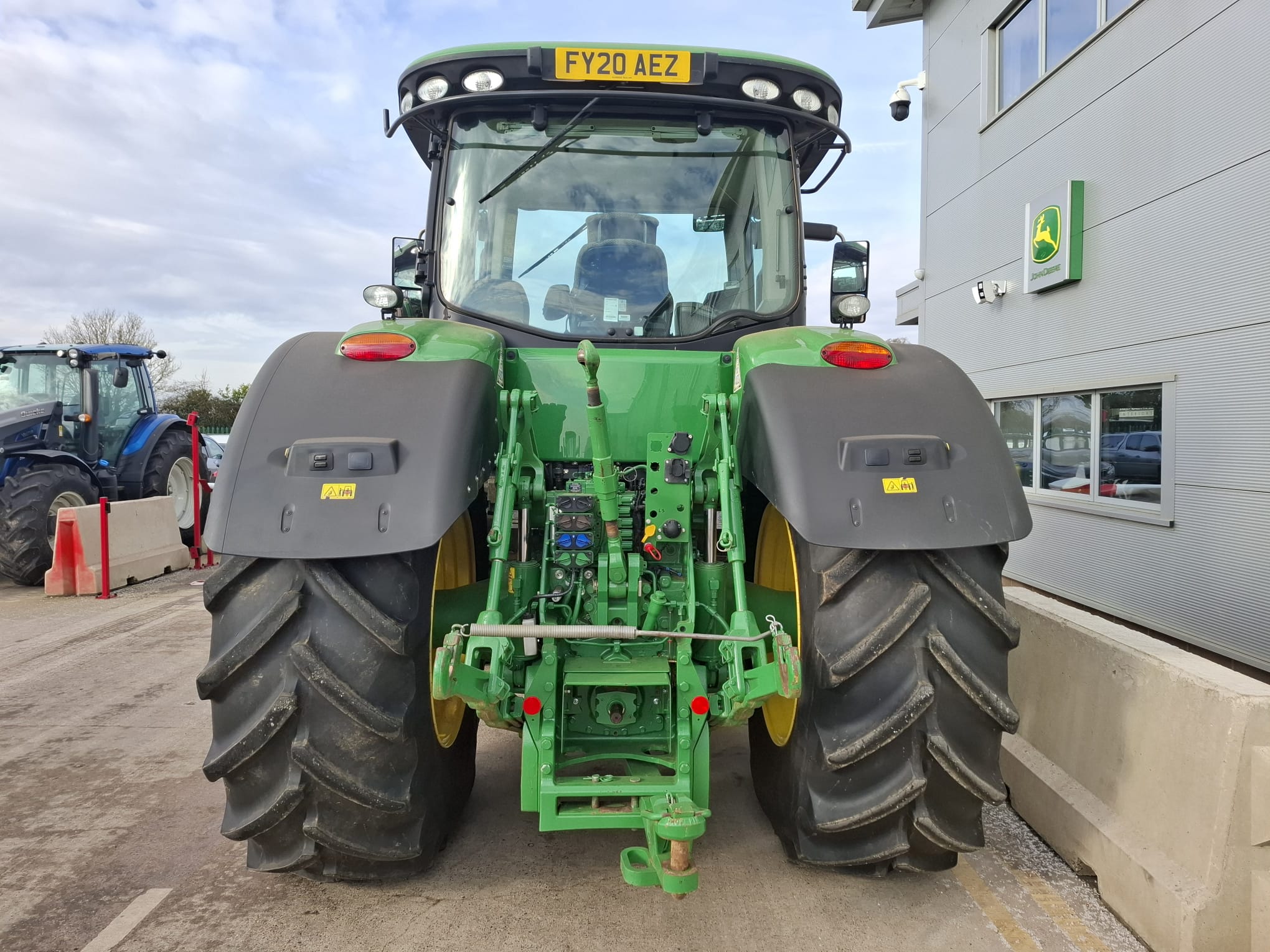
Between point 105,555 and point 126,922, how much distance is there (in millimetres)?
6702

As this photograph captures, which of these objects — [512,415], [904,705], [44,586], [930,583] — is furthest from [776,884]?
[44,586]

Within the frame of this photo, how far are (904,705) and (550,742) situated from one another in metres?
0.99

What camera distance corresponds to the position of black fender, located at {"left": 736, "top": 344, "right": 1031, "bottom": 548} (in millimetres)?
2227

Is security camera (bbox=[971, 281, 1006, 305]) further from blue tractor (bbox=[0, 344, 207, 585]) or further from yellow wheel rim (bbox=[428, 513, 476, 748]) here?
blue tractor (bbox=[0, 344, 207, 585])

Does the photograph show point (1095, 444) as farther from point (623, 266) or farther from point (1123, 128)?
point (623, 266)

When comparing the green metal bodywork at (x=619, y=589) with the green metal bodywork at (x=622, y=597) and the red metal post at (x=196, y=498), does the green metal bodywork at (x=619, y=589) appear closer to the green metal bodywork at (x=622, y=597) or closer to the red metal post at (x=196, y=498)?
the green metal bodywork at (x=622, y=597)

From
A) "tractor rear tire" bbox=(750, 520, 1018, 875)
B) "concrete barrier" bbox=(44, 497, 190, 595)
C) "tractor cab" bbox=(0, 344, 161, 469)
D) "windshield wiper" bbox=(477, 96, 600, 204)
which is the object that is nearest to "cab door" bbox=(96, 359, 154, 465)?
"tractor cab" bbox=(0, 344, 161, 469)

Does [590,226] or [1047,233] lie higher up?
[1047,233]

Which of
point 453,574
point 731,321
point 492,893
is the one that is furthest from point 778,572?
point 492,893

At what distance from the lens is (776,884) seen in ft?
9.00

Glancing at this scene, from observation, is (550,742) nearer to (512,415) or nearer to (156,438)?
(512,415)

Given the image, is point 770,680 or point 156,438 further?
point 156,438

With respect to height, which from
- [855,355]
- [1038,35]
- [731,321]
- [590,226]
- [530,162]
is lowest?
[855,355]

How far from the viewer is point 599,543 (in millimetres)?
2785
